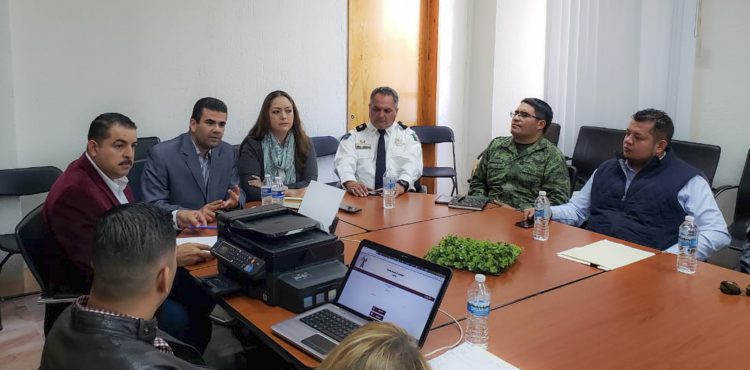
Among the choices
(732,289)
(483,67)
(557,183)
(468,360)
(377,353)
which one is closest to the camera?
(377,353)

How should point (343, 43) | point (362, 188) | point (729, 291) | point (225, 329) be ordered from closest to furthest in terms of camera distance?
1. point (729, 291)
2. point (225, 329)
3. point (362, 188)
4. point (343, 43)

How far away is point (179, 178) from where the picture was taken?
9.89ft

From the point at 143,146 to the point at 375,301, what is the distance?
2.88m

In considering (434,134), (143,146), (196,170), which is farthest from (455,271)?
(434,134)

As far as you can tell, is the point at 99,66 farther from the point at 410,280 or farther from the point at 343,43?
the point at 410,280

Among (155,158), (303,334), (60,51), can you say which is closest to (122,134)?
(155,158)

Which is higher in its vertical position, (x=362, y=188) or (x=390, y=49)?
(x=390, y=49)

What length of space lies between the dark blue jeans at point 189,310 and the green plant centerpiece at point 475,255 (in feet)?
3.37

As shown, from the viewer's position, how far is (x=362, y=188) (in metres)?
3.44

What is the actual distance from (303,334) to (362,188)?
194 centimetres

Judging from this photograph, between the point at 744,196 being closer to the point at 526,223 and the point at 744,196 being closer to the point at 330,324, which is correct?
the point at 526,223

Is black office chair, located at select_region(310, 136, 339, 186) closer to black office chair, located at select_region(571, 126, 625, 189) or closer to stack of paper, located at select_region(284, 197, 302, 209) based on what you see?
stack of paper, located at select_region(284, 197, 302, 209)

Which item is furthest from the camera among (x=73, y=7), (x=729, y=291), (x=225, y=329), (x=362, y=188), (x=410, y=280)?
(x=73, y=7)

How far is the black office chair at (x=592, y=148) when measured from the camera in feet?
13.9
